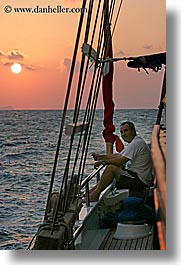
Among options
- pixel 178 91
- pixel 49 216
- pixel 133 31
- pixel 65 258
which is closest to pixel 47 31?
pixel 133 31

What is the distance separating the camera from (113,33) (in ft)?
6.68

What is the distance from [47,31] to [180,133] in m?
0.51

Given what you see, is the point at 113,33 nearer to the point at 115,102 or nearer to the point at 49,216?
the point at 115,102

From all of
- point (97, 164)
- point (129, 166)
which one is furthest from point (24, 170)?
point (129, 166)

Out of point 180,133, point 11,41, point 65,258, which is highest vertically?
point 11,41

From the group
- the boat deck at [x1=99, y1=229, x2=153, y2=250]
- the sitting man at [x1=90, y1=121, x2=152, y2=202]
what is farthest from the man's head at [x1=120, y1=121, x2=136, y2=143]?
the boat deck at [x1=99, y1=229, x2=153, y2=250]

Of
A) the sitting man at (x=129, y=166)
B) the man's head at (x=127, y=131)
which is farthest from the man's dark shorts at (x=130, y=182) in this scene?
the man's head at (x=127, y=131)

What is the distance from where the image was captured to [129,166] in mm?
2066

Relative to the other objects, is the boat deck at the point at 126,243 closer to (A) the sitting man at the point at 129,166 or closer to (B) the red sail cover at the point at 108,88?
(A) the sitting man at the point at 129,166

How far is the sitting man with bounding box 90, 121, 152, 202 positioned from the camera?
204 cm

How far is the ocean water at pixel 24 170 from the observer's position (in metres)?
2.00

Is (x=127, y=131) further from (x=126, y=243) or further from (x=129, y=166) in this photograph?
(x=126, y=243)

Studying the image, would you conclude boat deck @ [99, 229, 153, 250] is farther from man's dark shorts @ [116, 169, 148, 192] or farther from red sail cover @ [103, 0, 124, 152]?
red sail cover @ [103, 0, 124, 152]

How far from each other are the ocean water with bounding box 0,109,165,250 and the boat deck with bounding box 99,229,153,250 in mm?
214
